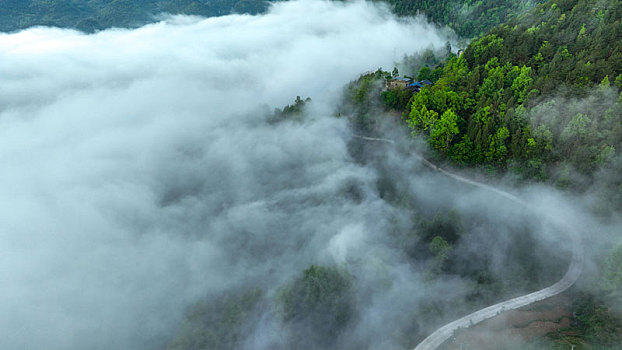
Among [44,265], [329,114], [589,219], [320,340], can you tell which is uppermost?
[329,114]

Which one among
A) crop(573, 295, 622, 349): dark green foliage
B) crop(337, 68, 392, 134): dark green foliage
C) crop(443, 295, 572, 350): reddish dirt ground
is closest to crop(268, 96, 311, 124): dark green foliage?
Answer: crop(337, 68, 392, 134): dark green foliage

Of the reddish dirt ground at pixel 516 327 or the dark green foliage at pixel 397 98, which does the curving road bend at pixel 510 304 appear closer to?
the reddish dirt ground at pixel 516 327

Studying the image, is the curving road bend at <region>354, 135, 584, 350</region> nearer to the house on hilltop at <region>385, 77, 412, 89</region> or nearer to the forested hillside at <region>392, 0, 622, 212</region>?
the forested hillside at <region>392, 0, 622, 212</region>

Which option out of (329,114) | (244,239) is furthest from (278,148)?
(244,239)

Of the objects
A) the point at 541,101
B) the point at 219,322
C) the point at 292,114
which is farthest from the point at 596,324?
the point at 292,114

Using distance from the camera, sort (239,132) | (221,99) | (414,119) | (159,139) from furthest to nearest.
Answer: (221,99) → (159,139) → (239,132) → (414,119)

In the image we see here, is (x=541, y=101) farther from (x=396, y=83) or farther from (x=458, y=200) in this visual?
(x=396, y=83)

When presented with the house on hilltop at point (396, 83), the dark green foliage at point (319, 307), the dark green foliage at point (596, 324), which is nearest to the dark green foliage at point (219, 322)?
the dark green foliage at point (319, 307)

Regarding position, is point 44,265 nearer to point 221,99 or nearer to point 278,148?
point 278,148
